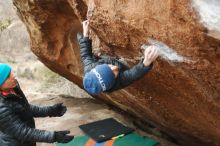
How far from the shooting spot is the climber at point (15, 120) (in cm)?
384

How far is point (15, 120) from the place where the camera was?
152 inches

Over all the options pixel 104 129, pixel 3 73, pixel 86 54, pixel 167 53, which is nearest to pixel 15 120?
pixel 3 73

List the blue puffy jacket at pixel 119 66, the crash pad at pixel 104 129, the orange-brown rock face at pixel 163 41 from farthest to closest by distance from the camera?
the crash pad at pixel 104 129, the blue puffy jacket at pixel 119 66, the orange-brown rock face at pixel 163 41

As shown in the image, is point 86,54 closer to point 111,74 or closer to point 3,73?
point 111,74

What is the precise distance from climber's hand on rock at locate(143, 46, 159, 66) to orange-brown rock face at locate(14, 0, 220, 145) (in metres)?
0.10

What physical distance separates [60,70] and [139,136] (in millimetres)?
2120

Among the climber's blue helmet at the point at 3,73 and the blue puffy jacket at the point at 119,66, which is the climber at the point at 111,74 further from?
the climber's blue helmet at the point at 3,73

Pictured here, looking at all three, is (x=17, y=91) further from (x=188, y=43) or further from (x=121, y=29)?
(x=188, y=43)

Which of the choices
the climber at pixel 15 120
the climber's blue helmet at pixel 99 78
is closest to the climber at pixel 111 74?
the climber's blue helmet at pixel 99 78

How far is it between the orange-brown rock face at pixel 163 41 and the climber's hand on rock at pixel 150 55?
100 mm

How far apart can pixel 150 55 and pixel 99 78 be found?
494mm

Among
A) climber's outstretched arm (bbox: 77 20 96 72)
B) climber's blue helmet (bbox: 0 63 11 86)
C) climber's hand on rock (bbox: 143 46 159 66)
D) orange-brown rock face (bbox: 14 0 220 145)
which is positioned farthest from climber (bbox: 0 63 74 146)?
climber's hand on rock (bbox: 143 46 159 66)

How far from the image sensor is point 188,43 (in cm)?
318

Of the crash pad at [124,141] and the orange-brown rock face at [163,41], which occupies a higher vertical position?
the orange-brown rock face at [163,41]
